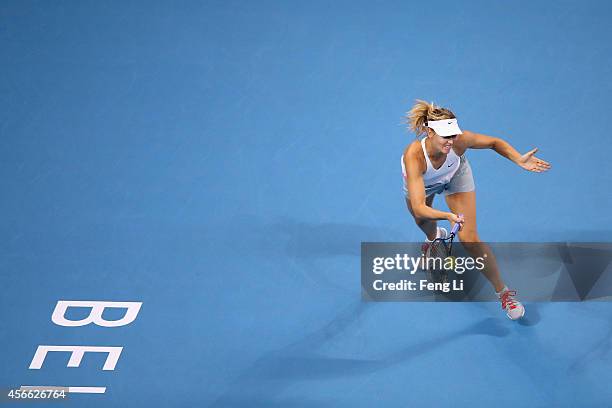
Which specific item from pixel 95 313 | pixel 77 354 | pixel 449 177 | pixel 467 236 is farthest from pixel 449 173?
pixel 77 354

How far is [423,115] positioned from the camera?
434cm

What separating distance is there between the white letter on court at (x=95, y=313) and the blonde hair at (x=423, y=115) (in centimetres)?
193

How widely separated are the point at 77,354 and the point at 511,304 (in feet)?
8.05

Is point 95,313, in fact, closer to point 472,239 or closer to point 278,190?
point 278,190

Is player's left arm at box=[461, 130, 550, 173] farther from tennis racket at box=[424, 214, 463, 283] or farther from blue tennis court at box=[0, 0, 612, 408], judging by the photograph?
tennis racket at box=[424, 214, 463, 283]

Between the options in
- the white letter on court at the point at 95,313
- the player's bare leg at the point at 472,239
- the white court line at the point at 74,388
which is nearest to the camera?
the white court line at the point at 74,388

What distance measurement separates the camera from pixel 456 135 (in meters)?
4.12

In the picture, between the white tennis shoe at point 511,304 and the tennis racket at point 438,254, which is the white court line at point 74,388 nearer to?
the tennis racket at point 438,254

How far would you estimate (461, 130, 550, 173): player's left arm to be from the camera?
4.12 m

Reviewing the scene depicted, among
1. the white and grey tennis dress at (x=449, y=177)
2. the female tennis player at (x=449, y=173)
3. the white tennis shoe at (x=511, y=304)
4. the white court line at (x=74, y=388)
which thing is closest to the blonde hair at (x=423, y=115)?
the female tennis player at (x=449, y=173)

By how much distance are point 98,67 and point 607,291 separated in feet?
11.5

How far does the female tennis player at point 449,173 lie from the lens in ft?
13.5

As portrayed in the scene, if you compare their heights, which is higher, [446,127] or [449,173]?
[446,127]

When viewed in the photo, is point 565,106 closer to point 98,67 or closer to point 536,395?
point 536,395
